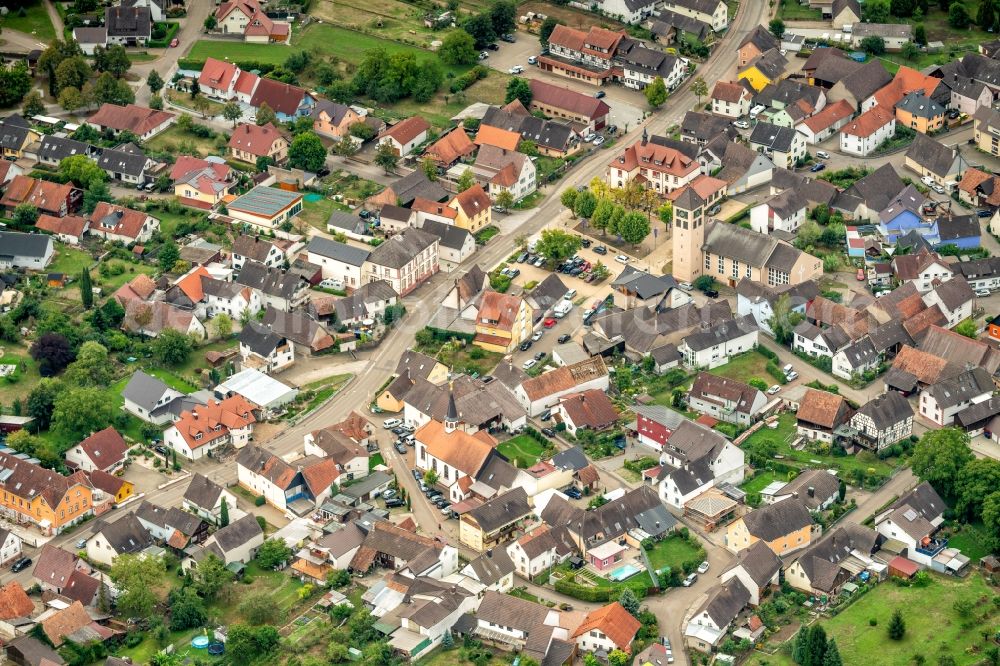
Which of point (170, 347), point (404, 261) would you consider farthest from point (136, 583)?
point (404, 261)

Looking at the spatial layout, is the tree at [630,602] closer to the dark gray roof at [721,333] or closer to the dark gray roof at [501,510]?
the dark gray roof at [501,510]

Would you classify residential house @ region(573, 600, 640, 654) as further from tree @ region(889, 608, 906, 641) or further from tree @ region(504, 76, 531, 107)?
tree @ region(504, 76, 531, 107)

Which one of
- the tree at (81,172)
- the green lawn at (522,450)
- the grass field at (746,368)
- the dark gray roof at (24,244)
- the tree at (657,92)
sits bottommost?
the dark gray roof at (24,244)

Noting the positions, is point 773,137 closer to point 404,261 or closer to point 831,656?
point 404,261

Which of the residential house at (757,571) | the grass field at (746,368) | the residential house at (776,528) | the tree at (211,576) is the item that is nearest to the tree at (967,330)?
the grass field at (746,368)

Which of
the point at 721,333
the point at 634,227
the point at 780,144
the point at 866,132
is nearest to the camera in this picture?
the point at 721,333

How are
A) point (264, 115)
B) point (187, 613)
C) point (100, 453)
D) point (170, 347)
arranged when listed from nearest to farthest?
point (187, 613) → point (100, 453) → point (170, 347) → point (264, 115)

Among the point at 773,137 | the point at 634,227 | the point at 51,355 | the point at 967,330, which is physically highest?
the point at 773,137

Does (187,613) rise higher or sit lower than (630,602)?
lower
